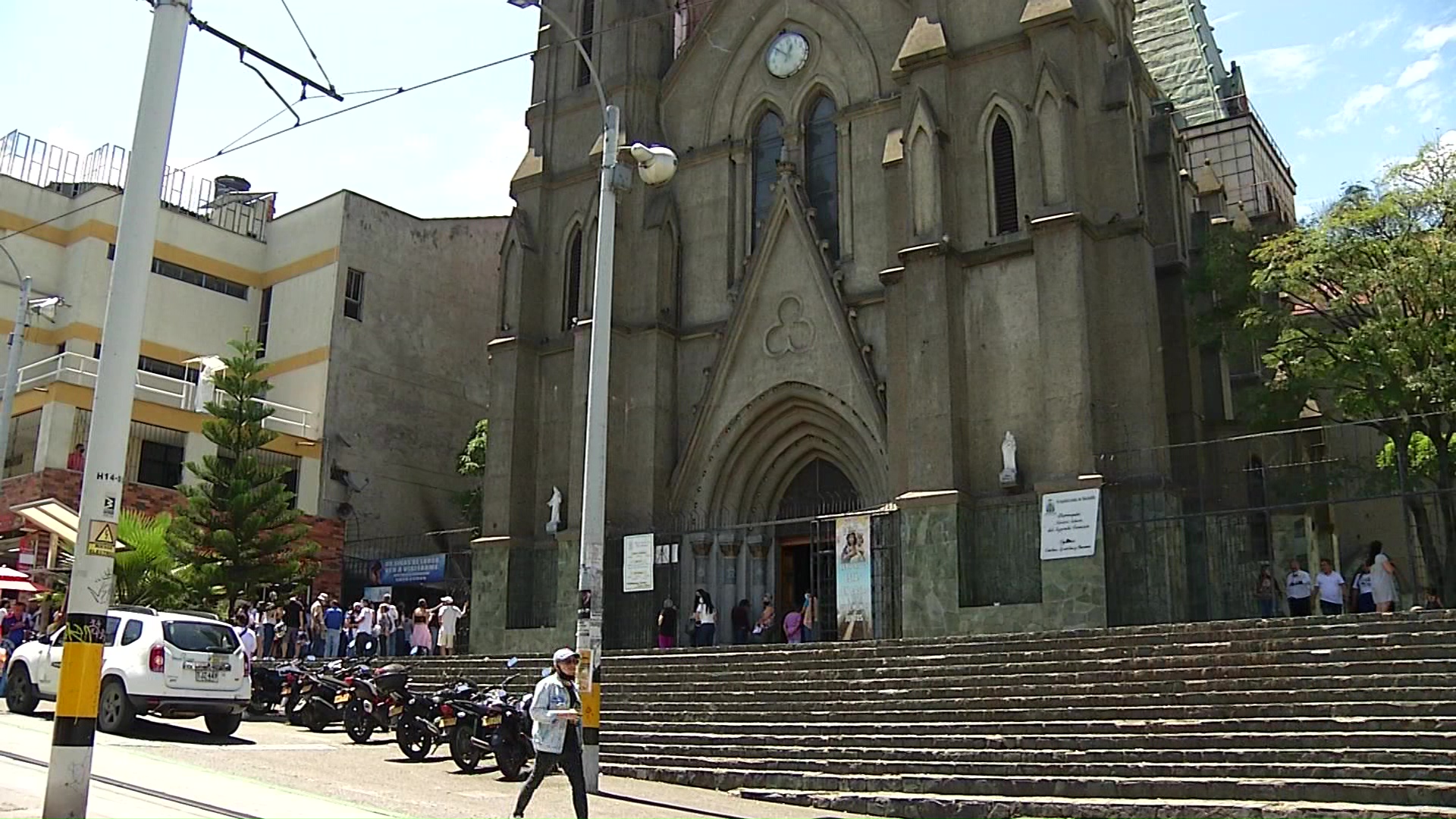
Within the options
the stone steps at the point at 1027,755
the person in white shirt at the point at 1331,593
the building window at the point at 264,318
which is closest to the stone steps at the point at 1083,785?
the stone steps at the point at 1027,755

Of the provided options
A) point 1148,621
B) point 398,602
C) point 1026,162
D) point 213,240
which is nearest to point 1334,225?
point 1026,162

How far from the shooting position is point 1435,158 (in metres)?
25.1

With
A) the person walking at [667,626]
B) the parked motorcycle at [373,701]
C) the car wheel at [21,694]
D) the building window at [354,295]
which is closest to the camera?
the parked motorcycle at [373,701]

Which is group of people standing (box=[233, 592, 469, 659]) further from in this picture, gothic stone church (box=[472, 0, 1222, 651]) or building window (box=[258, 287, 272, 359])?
building window (box=[258, 287, 272, 359])

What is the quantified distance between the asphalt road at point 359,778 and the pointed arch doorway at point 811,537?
10.9 metres

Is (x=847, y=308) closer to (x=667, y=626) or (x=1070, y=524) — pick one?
(x=1070, y=524)

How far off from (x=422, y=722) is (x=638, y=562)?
253 inches

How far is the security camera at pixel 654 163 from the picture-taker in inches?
604

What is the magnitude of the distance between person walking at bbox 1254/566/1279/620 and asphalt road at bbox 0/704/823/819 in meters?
11.7

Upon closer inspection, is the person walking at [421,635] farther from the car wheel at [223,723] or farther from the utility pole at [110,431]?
the utility pole at [110,431]

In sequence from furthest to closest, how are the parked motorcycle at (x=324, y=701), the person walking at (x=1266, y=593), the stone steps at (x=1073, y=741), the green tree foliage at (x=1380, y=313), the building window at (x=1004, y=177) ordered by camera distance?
the building window at (x=1004, y=177) < the green tree foliage at (x=1380, y=313) < the person walking at (x=1266, y=593) < the parked motorcycle at (x=324, y=701) < the stone steps at (x=1073, y=741)

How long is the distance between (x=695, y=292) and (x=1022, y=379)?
8716 mm

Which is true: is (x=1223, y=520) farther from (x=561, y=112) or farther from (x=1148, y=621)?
(x=561, y=112)

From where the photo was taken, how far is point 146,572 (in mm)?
27250
